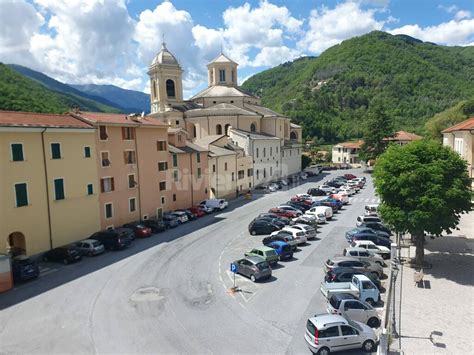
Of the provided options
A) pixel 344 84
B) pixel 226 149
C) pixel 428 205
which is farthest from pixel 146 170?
pixel 344 84

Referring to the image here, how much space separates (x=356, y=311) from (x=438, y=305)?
217 inches

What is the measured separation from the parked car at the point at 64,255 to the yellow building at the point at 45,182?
1.04 meters

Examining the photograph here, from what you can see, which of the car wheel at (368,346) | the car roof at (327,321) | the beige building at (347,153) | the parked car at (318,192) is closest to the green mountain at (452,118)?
the beige building at (347,153)

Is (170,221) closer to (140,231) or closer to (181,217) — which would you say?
(181,217)

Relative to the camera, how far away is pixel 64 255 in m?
25.3

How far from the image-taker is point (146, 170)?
36.4 meters

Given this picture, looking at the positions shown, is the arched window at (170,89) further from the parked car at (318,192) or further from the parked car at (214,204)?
the parked car at (318,192)

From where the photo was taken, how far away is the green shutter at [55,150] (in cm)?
2706

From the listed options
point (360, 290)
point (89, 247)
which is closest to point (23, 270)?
point (89, 247)

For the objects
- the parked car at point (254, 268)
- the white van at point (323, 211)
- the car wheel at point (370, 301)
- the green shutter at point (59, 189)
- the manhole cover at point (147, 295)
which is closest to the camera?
the car wheel at point (370, 301)

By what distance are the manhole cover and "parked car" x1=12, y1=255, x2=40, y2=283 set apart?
745cm

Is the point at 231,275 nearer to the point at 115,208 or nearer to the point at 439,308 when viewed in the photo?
the point at 439,308

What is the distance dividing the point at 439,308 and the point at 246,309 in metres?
10.0

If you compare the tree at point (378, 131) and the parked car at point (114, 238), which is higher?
the tree at point (378, 131)
